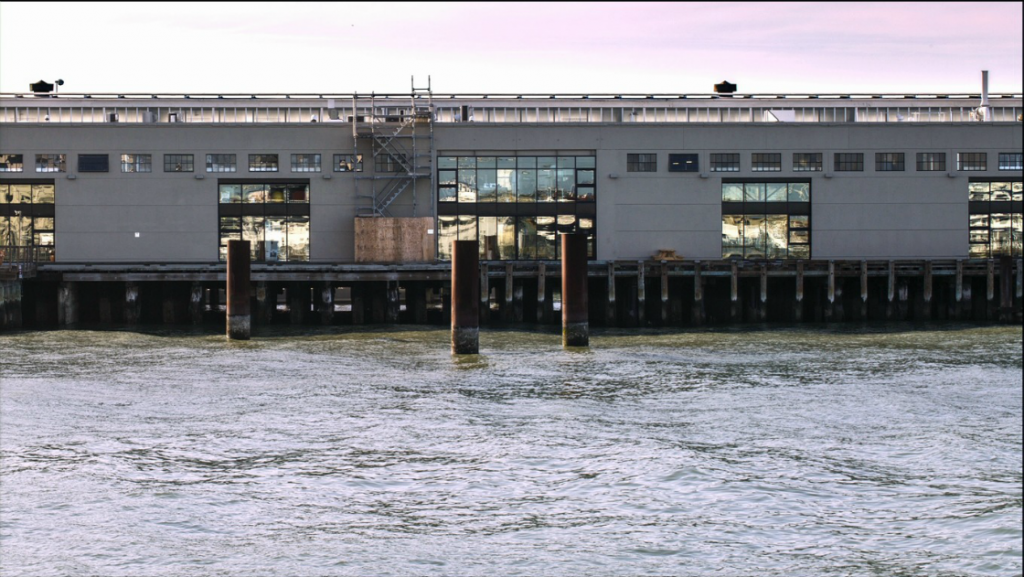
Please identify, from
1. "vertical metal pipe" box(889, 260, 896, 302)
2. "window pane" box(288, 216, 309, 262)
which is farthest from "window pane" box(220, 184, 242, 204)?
"vertical metal pipe" box(889, 260, 896, 302)

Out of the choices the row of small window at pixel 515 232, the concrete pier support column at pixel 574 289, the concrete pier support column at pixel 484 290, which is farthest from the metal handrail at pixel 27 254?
the concrete pier support column at pixel 574 289

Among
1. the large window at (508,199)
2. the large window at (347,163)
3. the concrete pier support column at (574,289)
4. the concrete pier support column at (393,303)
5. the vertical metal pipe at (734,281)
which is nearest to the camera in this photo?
the concrete pier support column at (574,289)

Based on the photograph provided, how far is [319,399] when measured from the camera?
30547 millimetres

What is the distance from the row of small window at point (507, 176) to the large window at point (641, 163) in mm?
1942

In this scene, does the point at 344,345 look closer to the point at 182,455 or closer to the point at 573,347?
the point at 573,347

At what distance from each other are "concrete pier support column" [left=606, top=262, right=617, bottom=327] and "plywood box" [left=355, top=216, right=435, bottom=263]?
455 inches

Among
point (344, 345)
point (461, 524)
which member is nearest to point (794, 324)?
point (344, 345)

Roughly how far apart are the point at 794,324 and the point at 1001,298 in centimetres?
1071

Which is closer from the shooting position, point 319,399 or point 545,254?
point 319,399

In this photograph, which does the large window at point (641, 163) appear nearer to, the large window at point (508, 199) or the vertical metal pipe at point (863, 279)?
the large window at point (508, 199)

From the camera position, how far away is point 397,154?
215ft

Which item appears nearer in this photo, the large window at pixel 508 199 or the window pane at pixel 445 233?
the window pane at pixel 445 233

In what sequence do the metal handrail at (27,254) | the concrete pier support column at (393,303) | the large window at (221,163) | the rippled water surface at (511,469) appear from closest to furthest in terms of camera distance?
1. the rippled water surface at (511,469)
2. the concrete pier support column at (393,303)
3. the metal handrail at (27,254)
4. the large window at (221,163)

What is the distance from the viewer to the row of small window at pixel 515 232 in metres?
65.8
